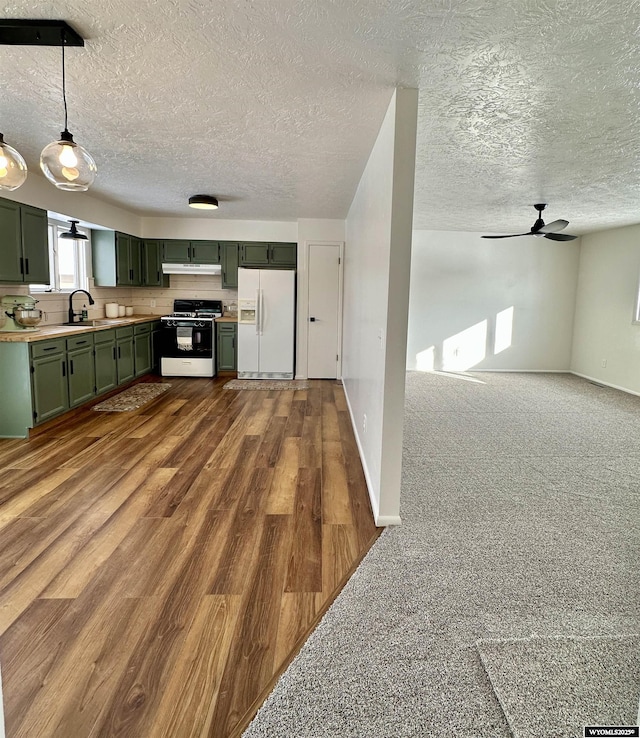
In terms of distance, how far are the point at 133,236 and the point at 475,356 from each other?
589cm

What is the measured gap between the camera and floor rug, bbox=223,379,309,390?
20.2 feet

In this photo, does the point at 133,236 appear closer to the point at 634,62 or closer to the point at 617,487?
the point at 634,62

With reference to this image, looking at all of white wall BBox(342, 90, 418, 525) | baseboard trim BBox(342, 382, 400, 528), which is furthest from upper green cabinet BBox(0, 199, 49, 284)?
baseboard trim BBox(342, 382, 400, 528)

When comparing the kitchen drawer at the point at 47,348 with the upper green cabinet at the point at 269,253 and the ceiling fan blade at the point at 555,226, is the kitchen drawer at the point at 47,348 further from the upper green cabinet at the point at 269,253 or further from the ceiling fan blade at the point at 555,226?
the ceiling fan blade at the point at 555,226

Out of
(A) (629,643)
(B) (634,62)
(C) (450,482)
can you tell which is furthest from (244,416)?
(B) (634,62)

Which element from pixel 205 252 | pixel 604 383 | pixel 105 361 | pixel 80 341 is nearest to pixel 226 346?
pixel 205 252

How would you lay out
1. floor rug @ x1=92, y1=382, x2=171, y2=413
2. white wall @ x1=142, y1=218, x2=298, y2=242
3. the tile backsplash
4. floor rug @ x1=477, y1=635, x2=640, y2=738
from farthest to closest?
1. the tile backsplash
2. white wall @ x1=142, y1=218, x2=298, y2=242
3. floor rug @ x1=92, y1=382, x2=171, y2=413
4. floor rug @ x1=477, y1=635, x2=640, y2=738

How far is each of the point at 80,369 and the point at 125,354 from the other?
1.07 metres

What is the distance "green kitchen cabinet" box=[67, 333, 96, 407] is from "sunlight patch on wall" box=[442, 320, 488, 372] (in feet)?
18.0

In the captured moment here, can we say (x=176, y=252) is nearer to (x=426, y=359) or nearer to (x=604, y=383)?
(x=426, y=359)

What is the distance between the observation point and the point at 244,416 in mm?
4719

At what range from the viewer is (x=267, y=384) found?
6.35 m

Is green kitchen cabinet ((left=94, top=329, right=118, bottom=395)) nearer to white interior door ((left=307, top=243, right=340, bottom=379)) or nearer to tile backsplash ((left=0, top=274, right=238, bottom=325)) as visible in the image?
tile backsplash ((left=0, top=274, right=238, bottom=325))

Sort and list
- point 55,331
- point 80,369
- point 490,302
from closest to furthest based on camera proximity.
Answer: point 55,331
point 80,369
point 490,302
